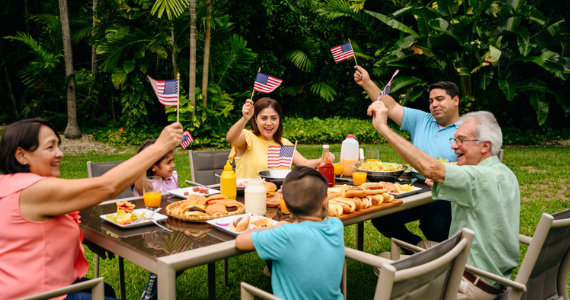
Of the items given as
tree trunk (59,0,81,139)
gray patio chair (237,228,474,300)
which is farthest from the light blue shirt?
tree trunk (59,0,81,139)

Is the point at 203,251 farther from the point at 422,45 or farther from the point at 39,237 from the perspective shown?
the point at 422,45

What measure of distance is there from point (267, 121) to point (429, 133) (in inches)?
66.6

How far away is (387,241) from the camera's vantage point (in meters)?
5.21

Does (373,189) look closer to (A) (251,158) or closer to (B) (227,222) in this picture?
(B) (227,222)

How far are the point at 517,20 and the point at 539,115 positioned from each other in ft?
8.10

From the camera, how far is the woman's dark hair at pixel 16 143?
2053 mm

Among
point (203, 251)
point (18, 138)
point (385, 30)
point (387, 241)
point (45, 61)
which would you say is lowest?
point (387, 241)

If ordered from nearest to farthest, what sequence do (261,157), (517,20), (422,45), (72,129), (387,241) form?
(261,157), (387,241), (517,20), (422,45), (72,129)

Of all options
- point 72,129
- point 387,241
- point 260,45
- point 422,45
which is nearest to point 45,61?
point 72,129

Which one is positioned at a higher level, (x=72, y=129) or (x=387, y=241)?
(x=72, y=129)

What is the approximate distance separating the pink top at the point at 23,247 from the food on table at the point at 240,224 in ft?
2.77

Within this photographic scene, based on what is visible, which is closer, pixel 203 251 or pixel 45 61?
pixel 203 251

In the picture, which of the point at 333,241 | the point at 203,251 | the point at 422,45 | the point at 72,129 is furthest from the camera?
the point at 72,129

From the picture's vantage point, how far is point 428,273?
1771 mm
